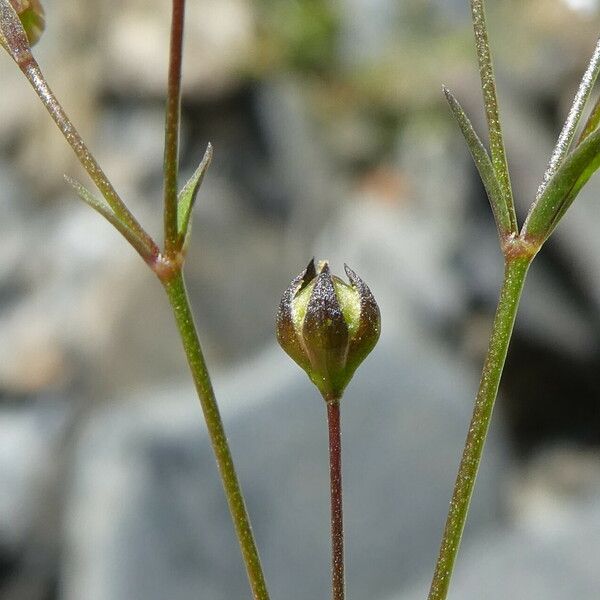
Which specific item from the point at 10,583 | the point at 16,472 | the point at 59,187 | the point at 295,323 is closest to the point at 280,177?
the point at 59,187

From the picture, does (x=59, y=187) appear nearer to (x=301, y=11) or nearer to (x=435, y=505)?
(x=301, y=11)

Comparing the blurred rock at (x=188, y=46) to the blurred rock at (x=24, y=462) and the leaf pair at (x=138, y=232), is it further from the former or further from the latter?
the leaf pair at (x=138, y=232)

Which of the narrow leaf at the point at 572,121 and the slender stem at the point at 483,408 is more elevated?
the narrow leaf at the point at 572,121

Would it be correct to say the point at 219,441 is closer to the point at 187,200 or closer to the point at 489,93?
the point at 187,200

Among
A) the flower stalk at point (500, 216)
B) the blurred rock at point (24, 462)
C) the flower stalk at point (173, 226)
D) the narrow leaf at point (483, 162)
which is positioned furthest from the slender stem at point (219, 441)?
the blurred rock at point (24, 462)

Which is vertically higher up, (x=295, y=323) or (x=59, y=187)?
(x=59, y=187)
